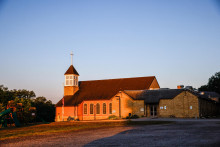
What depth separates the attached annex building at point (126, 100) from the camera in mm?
42969

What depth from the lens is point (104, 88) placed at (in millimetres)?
57719

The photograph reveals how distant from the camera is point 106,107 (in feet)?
175

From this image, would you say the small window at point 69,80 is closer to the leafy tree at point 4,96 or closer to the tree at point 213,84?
the leafy tree at point 4,96

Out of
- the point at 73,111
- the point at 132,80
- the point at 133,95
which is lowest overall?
the point at 73,111

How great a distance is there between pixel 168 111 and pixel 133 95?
7932 mm

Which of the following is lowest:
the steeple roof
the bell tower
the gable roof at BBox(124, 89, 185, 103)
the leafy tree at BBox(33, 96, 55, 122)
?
the leafy tree at BBox(33, 96, 55, 122)

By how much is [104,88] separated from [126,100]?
1062cm

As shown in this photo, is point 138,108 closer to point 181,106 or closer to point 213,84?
point 181,106

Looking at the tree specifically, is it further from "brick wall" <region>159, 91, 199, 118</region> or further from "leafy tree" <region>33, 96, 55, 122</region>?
"leafy tree" <region>33, 96, 55, 122</region>

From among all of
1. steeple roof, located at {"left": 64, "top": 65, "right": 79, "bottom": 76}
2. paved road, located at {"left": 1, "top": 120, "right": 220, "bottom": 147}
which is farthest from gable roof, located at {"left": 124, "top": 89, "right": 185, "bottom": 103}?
paved road, located at {"left": 1, "top": 120, "right": 220, "bottom": 147}

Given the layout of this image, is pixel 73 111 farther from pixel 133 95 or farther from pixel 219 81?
pixel 219 81

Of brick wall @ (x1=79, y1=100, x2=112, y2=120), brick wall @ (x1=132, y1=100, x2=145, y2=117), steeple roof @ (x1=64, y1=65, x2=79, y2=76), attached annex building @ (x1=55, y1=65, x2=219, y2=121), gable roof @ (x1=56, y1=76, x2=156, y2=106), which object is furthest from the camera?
steeple roof @ (x1=64, y1=65, x2=79, y2=76)

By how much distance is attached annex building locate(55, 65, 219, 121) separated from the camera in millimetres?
42969

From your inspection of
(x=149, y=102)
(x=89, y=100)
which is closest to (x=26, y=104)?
(x=89, y=100)
